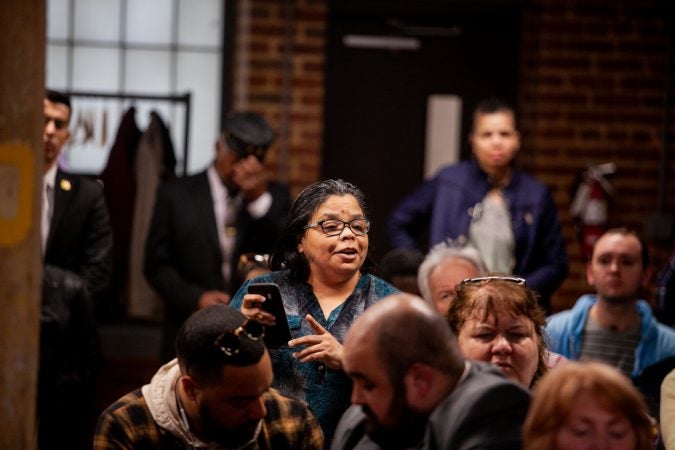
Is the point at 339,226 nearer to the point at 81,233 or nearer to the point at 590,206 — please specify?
the point at 81,233

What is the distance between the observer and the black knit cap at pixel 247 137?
5293 millimetres

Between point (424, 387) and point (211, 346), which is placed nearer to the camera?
point (424, 387)

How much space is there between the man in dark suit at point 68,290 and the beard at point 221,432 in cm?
168

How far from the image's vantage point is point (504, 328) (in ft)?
10.5

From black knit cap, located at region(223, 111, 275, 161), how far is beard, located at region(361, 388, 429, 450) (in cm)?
283

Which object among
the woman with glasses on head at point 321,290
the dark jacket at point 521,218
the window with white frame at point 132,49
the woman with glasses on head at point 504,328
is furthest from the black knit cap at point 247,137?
the woman with glasses on head at point 504,328

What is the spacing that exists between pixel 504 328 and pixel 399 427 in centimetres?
73

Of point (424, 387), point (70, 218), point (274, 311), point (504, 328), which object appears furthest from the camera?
point (70, 218)

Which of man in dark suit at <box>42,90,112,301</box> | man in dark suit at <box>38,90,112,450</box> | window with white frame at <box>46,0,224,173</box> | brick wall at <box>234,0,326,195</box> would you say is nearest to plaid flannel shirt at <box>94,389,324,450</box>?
man in dark suit at <box>38,90,112,450</box>

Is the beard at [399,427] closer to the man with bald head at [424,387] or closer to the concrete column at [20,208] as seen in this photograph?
the man with bald head at [424,387]

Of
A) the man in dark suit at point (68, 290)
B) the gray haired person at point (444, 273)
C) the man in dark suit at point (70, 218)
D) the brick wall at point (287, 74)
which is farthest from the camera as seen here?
the brick wall at point (287, 74)

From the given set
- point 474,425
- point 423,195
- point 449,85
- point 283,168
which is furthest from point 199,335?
point 449,85

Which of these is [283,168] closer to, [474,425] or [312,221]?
[312,221]

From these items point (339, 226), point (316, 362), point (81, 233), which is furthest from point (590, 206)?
point (316, 362)
